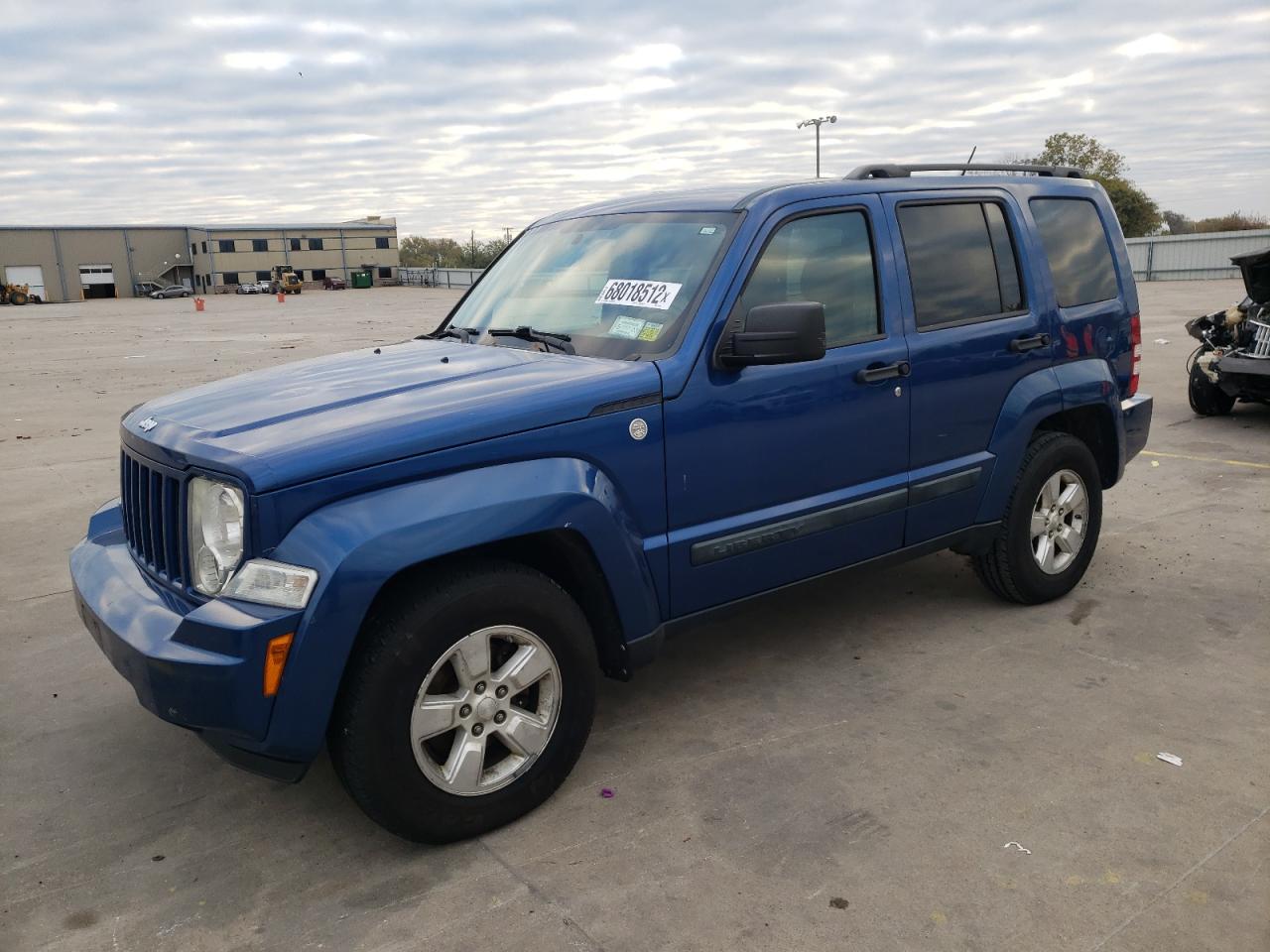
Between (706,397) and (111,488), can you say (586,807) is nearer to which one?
(706,397)

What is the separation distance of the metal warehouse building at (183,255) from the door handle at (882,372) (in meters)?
85.0

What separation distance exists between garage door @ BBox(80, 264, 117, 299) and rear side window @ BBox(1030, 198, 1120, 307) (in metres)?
94.5

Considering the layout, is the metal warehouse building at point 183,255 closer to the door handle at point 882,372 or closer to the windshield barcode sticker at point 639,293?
the windshield barcode sticker at point 639,293

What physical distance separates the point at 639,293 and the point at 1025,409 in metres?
1.95

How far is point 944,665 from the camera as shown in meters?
4.29

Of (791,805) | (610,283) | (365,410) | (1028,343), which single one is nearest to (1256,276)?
(1028,343)

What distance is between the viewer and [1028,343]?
4551 millimetres

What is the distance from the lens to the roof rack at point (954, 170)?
4406 mm

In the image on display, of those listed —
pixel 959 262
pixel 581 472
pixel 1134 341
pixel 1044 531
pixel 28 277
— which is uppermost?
pixel 959 262

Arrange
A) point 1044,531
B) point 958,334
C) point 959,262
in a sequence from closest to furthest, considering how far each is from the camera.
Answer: point 958,334 < point 959,262 < point 1044,531

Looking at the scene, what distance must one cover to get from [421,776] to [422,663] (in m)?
0.35

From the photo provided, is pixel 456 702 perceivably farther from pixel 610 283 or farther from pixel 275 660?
pixel 610 283

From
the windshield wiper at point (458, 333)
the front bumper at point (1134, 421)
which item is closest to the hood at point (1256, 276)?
the front bumper at point (1134, 421)

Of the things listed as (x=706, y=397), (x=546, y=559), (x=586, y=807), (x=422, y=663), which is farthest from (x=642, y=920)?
(x=706, y=397)
